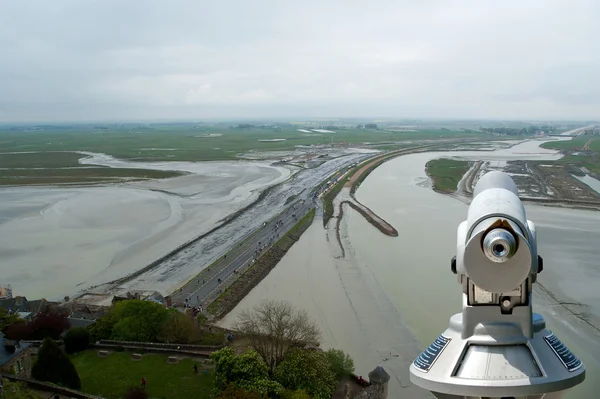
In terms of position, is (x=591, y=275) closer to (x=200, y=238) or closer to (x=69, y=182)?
(x=200, y=238)

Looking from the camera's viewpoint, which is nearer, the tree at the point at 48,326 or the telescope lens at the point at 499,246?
the telescope lens at the point at 499,246

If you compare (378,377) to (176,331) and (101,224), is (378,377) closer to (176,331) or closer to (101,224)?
(176,331)

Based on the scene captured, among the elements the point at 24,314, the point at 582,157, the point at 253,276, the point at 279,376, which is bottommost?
the point at 253,276

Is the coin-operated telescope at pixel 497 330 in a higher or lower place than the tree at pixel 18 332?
higher

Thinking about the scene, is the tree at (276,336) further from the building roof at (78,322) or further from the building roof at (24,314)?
the building roof at (24,314)

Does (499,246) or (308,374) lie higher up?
(499,246)

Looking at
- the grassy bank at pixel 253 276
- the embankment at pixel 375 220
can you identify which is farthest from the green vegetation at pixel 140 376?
the embankment at pixel 375 220

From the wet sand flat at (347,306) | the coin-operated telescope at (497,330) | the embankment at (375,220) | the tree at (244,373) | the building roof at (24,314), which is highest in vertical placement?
the coin-operated telescope at (497,330)

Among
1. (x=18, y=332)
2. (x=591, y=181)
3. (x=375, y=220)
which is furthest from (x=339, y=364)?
(x=591, y=181)
